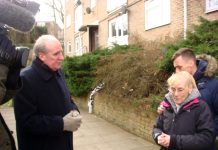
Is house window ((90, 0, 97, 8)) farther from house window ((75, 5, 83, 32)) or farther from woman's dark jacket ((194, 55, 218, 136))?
woman's dark jacket ((194, 55, 218, 136))

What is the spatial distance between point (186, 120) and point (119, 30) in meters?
16.7

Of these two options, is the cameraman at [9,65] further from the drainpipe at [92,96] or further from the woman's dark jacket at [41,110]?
the drainpipe at [92,96]

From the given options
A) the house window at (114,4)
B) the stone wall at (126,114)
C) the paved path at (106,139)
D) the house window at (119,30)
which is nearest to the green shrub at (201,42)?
the stone wall at (126,114)

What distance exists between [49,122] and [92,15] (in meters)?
23.0

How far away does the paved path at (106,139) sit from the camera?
24.8 feet

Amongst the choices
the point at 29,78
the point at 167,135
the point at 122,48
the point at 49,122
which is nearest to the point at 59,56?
the point at 29,78

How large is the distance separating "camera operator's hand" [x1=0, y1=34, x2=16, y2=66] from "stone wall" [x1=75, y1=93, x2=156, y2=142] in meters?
5.60

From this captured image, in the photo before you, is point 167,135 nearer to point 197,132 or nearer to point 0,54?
point 197,132

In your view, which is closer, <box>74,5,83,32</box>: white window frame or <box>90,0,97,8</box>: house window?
<box>90,0,97,8</box>: house window

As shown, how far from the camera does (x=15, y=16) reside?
2047 mm

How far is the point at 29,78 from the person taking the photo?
11.5ft

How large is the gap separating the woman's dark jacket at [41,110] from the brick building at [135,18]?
8.47m

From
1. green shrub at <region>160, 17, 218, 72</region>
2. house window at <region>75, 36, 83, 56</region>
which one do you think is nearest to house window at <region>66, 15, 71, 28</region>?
house window at <region>75, 36, 83, 56</region>

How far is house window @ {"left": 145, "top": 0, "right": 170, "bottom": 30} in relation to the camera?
47.0 feet
